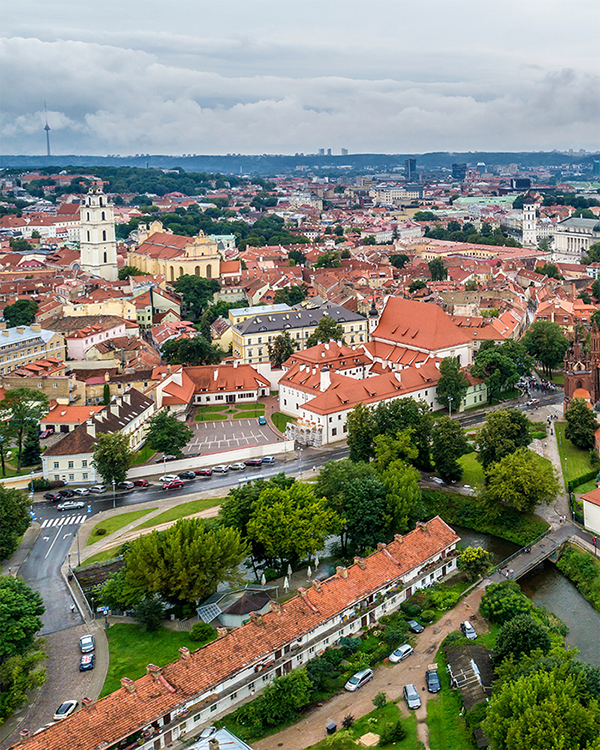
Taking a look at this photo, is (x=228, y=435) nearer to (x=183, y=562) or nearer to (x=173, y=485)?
(x=173, y=485)

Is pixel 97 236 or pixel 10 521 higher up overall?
pixel 97 236

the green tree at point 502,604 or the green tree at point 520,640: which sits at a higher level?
the green tree at point 520,640

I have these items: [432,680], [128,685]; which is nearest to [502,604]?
[432,680]

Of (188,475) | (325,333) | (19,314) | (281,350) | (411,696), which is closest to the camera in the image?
(411,696)

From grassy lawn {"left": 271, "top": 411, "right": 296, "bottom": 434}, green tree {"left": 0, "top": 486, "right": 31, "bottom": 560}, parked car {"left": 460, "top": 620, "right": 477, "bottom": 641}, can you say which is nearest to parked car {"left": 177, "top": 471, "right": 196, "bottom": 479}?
grassy lawn {"left": 271, "top": 411, "right": 296, "bottom": 434}

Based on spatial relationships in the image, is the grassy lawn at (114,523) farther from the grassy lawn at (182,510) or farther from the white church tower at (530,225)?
the white church tower at (530,225)

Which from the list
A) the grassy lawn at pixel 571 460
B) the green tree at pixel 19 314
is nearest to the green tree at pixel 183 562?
the grassy lawn at pixel 571 460
